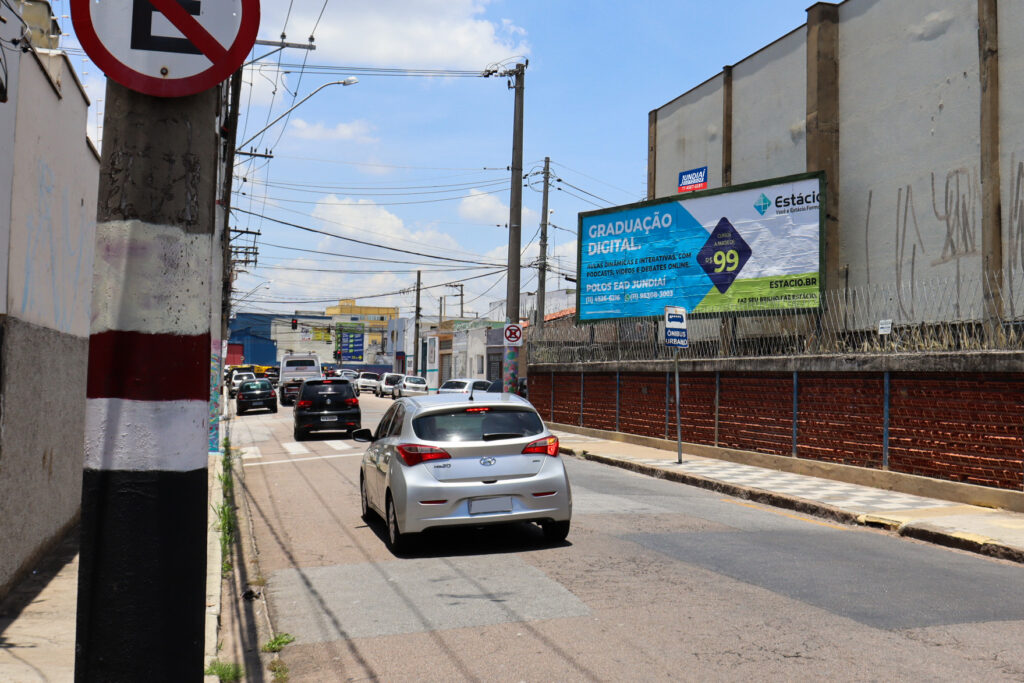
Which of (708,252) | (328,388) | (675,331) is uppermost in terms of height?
(708,252)

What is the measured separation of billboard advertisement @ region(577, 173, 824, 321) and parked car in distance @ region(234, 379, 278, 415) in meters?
19.9

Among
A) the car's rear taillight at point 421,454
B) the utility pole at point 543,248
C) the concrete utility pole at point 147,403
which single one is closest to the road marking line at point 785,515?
the car's rear taillight at point 421,454

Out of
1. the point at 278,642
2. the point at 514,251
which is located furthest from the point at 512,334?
the point at 278,642

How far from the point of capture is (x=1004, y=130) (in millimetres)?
17188

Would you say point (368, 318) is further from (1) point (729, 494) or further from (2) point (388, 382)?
(1) point (729, 494)

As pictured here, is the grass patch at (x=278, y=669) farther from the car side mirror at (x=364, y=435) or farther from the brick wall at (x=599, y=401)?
the brick wall at (x=599, y=401)

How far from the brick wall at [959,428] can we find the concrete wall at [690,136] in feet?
42.9

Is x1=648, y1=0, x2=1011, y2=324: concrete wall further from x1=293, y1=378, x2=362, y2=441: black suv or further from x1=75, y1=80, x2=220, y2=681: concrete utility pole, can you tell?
x1=75, y1=80, x2=220, y2=681: concrete utility pole

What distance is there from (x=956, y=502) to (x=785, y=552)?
5.46 metres

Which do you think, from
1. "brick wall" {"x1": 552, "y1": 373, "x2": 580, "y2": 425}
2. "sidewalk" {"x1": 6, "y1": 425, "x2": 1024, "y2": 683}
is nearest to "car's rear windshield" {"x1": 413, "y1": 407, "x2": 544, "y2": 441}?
"sidewalk" {"x1": 6, "y1": 425, "x2": 1024, "y2": 683}

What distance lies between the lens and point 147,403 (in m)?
2.77

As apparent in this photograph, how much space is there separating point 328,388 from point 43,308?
17.3 m

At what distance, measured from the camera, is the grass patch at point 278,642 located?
233 inches

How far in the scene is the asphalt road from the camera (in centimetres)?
534
